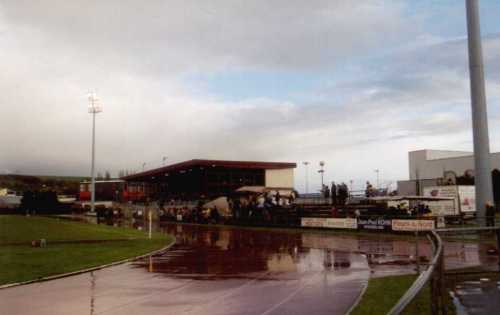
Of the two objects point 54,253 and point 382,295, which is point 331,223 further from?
point 382,295

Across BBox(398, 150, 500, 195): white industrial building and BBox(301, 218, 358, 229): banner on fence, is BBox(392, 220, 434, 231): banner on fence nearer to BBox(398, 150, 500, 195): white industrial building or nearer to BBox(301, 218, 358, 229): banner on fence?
BBox(301, 218, 358, 229): banner on fence

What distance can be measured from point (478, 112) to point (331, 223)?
443 inches

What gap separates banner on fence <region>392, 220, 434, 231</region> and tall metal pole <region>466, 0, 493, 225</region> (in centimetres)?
273

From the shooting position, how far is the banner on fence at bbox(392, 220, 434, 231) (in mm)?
25916

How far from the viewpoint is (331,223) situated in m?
33.5

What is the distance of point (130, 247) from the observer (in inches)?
930

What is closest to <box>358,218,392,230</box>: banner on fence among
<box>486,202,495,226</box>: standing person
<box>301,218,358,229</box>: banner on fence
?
<box>301,218,358,229</box>: banner on fence

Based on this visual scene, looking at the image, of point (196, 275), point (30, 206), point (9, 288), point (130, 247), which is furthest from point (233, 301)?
point (30, 206)

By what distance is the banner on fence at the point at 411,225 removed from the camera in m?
25.9

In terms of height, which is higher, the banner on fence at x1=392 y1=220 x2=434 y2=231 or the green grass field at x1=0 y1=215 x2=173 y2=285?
the banner on fence at x1=392 y1=220 x2=434 y2=231

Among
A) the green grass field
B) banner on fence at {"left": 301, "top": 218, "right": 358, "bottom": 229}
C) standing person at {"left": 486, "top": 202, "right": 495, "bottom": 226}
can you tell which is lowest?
the green grass field

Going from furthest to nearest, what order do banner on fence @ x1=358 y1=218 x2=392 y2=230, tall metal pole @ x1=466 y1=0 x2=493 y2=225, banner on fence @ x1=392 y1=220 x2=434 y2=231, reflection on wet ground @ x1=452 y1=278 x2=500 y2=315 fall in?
1. banner on fence @ x1=358 y1=218 x2=392 y2=230
2. tall metal pole @ x1=466 y1=0 x2=493 y2=225
3. banner on fence @ x1=392 y1=220 x2=434 y2=231
4. reflection on wet ground @ x1=452 y1=278 x2=500 y2=315

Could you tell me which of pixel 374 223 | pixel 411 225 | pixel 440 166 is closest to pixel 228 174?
pixel 440 166

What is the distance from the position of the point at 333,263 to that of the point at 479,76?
1481 cm
